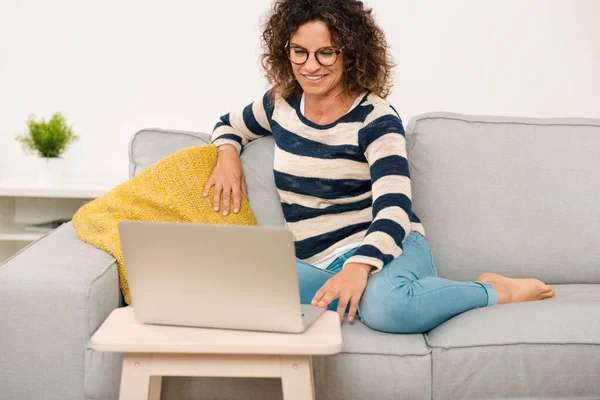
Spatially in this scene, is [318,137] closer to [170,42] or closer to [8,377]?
[8,377]

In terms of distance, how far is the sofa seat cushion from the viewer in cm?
152

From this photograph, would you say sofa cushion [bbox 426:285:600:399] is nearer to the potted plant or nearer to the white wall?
the white wall

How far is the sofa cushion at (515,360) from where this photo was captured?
1538mm

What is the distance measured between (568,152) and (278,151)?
32.8 inches

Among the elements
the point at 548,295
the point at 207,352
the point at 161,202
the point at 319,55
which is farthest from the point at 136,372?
the point at 548,295

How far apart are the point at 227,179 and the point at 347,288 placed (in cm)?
64

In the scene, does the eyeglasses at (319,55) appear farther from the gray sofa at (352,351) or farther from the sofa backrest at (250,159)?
the gray sofa at (352,351)

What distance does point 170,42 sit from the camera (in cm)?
305

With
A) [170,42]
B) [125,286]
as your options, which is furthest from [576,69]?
[125,286]

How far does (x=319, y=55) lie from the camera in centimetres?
184

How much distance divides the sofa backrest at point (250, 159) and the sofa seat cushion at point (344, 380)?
2.02 ft

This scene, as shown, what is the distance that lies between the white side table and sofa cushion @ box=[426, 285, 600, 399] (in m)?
0.41

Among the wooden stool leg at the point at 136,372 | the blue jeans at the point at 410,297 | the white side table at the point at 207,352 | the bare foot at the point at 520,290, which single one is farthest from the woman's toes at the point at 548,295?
the wooden stool leg at the point at 136,372

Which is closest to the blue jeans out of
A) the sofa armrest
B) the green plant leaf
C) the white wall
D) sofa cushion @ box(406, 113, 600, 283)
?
sofa cushion @ box(406, 113, 600, 283)
